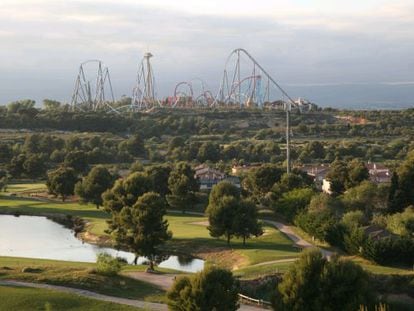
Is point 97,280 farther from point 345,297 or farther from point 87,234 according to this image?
point 87,234

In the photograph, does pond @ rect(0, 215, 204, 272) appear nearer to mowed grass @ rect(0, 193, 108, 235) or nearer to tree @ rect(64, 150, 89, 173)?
mowed grass @ rect(0, 193, 108, 235)

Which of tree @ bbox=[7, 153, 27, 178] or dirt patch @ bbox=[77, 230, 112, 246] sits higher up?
tree @ bbox=[7, 153, 27, 178]

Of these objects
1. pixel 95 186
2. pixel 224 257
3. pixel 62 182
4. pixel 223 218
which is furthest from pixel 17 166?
pixel 224 257

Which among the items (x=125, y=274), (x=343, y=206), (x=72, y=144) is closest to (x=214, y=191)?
(x=343, y=206)

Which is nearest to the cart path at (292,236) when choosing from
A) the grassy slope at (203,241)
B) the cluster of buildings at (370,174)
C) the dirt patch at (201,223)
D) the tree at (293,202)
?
the grassy slope at (203,241)

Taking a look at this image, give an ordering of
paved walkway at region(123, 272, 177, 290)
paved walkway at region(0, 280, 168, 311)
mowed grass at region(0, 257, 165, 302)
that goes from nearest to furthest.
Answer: paved walkway at region(0, 280, 168, 311) < mowed grass at region(0, 257, 165, 302) < paved walkway at region(123, 272, 177, 290)

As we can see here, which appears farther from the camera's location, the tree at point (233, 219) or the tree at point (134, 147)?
the tree at point (134, 147)

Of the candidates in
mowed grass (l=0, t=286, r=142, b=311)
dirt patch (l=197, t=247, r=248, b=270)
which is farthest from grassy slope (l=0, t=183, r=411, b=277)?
mowed grass (l=0, t=286, r=142, b=311)

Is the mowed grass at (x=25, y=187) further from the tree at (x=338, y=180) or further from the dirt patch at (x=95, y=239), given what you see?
the tree at (x=338, y=180)
